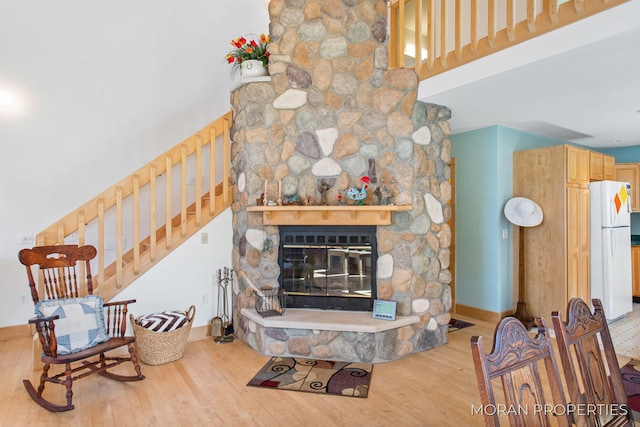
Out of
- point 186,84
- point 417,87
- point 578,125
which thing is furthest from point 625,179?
point 186,84

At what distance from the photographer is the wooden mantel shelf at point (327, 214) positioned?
11.3 ft

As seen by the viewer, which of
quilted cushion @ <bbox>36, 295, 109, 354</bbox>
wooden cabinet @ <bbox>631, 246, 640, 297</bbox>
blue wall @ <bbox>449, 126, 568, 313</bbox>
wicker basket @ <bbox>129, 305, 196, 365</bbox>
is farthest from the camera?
wooden cabinet @ <bbox>631, 246, 640, 297</bbox>

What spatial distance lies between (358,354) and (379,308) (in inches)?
17.4

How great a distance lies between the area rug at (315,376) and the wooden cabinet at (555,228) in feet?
8.44

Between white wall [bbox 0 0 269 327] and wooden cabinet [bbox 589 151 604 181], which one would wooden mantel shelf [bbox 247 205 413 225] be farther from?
wooden cabinet [bbox 589 151 604 181]

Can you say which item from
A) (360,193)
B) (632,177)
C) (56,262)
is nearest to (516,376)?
(360,193)

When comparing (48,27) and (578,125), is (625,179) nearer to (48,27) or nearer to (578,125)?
(578,125)

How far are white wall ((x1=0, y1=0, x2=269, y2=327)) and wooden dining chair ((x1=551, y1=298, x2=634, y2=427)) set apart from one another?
329 centimetres

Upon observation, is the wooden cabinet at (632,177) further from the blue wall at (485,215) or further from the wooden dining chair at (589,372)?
the wooden dining chair at (589,372)

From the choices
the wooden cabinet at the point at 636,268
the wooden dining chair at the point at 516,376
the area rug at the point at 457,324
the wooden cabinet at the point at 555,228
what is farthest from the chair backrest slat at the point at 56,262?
the wooden cabinet at the point at 636,268

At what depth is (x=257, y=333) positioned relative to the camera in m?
3.57

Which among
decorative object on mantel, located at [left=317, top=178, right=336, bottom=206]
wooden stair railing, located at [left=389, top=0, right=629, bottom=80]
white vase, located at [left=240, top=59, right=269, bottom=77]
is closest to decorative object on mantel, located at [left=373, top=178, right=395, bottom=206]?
decorative object on mantel, located at [left=317, top=178, right=336, bottom=206]

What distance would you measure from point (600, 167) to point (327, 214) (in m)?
3.84

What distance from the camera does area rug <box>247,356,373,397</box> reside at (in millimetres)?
2848
